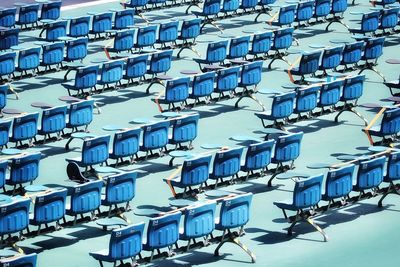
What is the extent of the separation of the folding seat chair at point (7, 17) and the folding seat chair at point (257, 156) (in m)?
13.6

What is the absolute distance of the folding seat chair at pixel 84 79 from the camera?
35.2 m

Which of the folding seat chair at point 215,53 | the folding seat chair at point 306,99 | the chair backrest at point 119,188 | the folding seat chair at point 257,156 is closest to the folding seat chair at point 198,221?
the chair backrest at point 119,188

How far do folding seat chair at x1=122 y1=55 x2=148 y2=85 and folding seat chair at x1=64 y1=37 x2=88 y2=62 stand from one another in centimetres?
199

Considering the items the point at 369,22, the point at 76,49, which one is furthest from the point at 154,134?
the point at 369,22

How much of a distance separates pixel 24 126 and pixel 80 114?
5.62ft

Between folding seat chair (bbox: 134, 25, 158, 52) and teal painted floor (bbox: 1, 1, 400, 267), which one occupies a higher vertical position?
folding seat chair (bbox: 134, 25, 158, 52)

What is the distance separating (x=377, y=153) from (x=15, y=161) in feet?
26.1

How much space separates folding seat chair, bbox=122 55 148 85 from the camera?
36250mm

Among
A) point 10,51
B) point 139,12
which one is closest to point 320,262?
point 10,51

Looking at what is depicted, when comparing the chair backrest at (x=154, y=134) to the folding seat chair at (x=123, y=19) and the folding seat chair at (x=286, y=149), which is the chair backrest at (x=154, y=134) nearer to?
the folding seat chair at (x=286, y=149)

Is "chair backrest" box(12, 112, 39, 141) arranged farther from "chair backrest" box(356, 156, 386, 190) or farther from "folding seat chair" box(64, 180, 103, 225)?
"chair backrest" box(356, 156, 386, 190)

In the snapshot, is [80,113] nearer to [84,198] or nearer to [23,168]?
[23,168]

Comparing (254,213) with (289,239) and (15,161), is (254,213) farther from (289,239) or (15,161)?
(15,161)

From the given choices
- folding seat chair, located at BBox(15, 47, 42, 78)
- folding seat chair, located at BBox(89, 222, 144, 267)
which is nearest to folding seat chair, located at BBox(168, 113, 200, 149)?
folding seat chair, located at BBox(15, 47, 42, 78)
